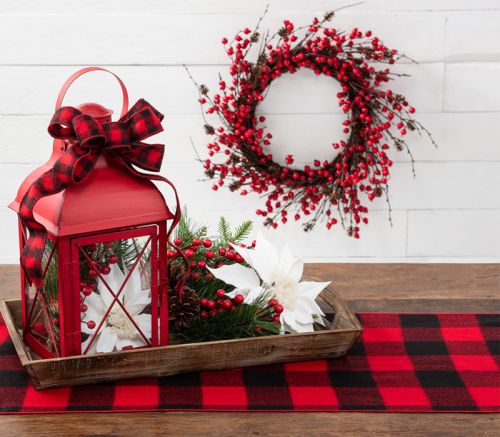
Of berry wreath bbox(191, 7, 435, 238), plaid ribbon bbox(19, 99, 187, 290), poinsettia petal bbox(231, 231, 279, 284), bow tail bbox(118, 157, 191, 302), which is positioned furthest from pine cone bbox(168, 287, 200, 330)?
berry wreath bbox(191, 7, 435, 238)

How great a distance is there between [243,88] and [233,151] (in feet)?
0.61

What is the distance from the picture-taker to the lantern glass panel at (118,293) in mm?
1129

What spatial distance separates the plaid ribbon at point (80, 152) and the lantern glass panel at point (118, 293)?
7 centimetres

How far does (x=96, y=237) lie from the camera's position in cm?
109

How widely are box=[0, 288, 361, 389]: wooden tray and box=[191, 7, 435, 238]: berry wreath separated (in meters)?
0.68

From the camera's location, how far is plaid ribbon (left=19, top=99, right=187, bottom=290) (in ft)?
3.52

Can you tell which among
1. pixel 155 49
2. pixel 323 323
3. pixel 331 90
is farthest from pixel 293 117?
pixel 323 323

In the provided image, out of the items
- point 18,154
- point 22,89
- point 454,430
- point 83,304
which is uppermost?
point 22,89

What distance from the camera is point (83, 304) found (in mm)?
1130

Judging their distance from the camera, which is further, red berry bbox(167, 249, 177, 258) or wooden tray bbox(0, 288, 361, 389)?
red berry bbox(167, 249, 177, 258)

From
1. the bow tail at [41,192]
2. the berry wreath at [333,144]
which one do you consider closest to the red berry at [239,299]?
the bow tail at [41,192]

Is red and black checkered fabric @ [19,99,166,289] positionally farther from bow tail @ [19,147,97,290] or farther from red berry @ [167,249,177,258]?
red berry @ [167,249,177,258]

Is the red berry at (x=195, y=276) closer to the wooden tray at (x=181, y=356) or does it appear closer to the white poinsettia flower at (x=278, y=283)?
the white poinsettia flower at (x=278, y=283)

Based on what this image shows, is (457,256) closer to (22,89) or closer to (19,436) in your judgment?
(22,89)
